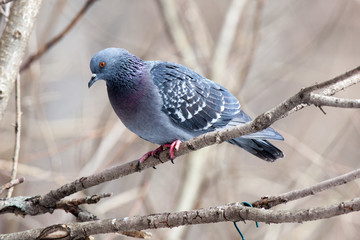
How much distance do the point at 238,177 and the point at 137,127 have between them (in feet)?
7.76

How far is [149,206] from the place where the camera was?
4.99 metres

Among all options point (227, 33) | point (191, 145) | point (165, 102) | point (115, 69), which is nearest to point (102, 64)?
point (115, 69)

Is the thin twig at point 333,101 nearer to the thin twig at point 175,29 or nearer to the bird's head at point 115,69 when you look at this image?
the bird's head at point 115,69

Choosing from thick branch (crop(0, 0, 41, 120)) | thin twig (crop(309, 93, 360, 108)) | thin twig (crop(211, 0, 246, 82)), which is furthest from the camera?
thin twig (crop(211, 0, 246, 82))

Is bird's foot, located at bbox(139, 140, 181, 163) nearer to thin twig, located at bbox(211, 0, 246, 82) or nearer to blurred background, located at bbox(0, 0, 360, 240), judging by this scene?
blurred background, located at bbox(0, 0, 360, 240)

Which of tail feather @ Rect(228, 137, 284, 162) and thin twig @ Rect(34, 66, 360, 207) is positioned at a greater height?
thin twig @ Rect(34, 66, 360, 207)

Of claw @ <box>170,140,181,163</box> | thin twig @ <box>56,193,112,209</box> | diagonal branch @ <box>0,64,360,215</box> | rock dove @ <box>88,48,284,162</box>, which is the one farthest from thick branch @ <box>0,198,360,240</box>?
rock dove @ <box>88,48,284,162</box>

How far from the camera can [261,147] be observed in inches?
139

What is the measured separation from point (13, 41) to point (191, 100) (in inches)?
55.2

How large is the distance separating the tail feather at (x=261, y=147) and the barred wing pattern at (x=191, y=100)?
208 mm

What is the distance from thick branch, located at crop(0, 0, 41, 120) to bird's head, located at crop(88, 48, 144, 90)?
1.88 feet

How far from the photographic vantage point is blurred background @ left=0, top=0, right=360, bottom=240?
468 cm

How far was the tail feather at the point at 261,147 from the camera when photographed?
3474 millimetres

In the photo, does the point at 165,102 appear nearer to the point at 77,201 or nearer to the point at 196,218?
the point at 77,201
